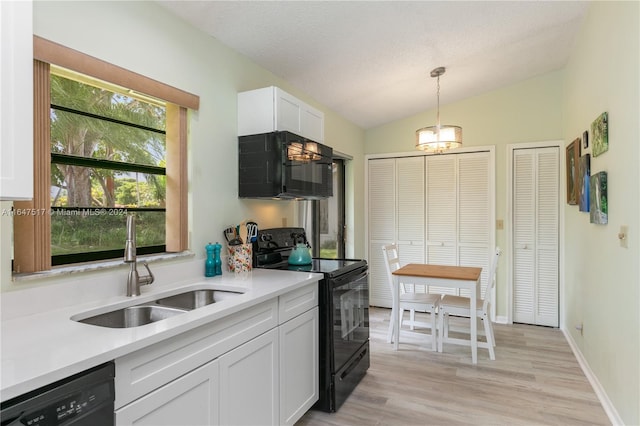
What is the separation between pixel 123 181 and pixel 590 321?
3462 millimetres

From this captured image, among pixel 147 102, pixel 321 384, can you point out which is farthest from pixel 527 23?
pixel 321 384

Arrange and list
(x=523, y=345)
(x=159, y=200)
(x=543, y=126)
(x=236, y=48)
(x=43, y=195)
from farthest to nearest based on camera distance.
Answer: (x=543, y=126) < (x=523, y=345) < (x=236, y=48) < (x=159, y=200) < (x=43, y=195)

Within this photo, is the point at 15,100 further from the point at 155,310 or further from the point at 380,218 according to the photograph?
the point at 380,218

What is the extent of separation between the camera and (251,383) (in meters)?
1.75

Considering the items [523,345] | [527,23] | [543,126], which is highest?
[527,23]

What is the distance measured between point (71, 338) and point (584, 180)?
3452mm

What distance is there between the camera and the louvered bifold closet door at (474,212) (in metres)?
4.45

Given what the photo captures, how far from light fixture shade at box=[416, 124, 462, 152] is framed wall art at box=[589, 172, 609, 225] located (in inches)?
41.4

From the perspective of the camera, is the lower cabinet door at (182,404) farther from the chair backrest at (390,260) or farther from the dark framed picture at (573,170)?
the dark framed picture at (573,170)

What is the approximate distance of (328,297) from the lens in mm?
2389

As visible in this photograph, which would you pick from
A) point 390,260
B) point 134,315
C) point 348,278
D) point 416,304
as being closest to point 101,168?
point 134,315

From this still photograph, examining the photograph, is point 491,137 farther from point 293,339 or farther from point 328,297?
point 293,339

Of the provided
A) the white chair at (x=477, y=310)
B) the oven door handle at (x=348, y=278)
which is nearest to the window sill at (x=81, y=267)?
the oven door handle at (x=348, y=278)

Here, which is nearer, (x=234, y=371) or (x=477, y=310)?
(x=234, y=371)
